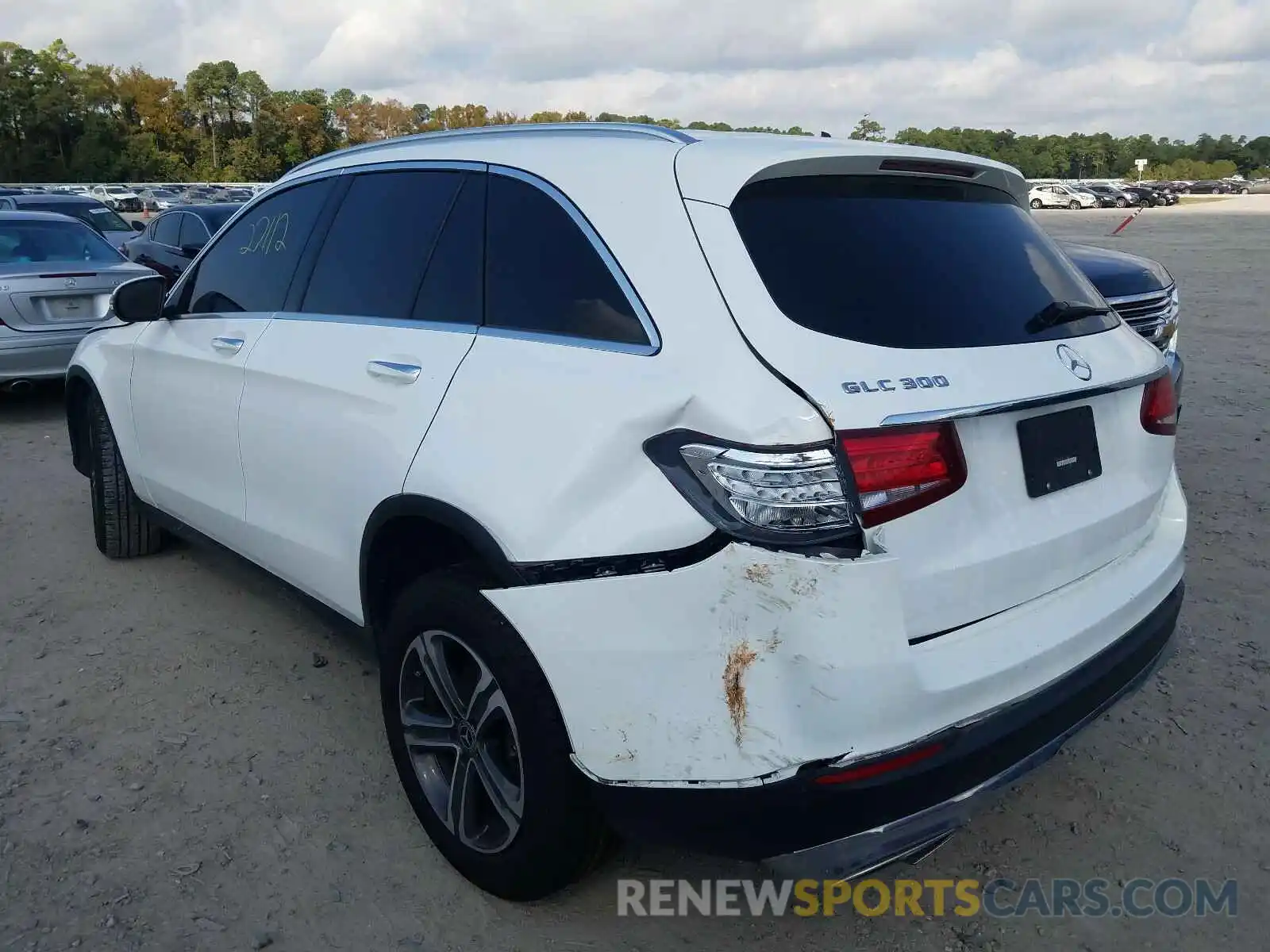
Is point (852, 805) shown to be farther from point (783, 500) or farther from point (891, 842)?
point (783, 500)

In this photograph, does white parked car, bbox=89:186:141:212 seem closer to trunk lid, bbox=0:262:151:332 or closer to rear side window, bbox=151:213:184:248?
rear side window, bbox=151:213:184:248

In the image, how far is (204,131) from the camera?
96.1 meters

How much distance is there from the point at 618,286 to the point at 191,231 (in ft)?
38.0

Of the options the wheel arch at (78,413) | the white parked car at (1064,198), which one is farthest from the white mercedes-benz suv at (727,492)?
the white parked car at (1064,198)

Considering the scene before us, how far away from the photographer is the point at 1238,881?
267cm

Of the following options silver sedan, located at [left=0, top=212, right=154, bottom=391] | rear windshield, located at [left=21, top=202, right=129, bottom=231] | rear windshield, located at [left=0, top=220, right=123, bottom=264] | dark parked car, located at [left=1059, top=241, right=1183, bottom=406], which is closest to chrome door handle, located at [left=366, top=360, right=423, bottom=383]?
dark parked car, located at [left=1059, top=241, right=1183, bottom=406]

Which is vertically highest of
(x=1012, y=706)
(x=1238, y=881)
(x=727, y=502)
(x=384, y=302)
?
(x=384, y=302)

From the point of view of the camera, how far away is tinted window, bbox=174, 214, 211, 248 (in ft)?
39.5

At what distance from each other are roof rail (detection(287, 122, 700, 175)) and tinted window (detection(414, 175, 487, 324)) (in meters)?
0.21

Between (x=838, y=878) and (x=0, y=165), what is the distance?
9437 cm

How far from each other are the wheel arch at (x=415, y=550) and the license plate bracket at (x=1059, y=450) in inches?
45.4

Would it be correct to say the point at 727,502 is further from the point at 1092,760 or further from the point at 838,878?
the point at 1092,760

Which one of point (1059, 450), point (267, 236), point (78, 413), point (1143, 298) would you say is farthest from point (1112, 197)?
point (1059, 450)

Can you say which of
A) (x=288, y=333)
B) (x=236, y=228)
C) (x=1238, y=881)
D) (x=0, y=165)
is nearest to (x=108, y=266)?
(x=236, y=228)
